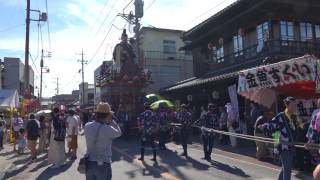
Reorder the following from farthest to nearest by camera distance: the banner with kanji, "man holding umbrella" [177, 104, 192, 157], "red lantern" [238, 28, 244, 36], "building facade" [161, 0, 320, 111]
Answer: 1. "red lantern" [238, 28, 244, 36]
2. "building facade" [161, 0, 320, 111]
3. "man holding umbrella" [177, 104, 192, 157]
4. the banner with kanji

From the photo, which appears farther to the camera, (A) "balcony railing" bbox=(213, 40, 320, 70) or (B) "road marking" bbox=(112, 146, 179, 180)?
(A) "balcony railing" bbox=(213, 40, 320, 70)

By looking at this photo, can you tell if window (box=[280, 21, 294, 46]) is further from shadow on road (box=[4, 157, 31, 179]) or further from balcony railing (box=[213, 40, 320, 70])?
shadow on road (box=[4, 157, 31, 179])

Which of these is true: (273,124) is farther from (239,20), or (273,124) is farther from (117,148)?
(239,20)

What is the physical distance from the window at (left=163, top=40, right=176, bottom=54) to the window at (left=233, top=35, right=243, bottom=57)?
21.5m

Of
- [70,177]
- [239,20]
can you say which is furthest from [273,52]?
[70,177]

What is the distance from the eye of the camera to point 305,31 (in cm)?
2306

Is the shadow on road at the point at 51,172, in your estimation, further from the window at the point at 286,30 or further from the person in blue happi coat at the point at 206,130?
the window at the point at 286,30

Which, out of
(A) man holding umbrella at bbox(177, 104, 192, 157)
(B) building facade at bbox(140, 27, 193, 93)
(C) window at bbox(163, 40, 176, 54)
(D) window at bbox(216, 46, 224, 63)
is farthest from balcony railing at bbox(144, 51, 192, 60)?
(A) man holding umbrella at bbox(177, 104, 192, 157)

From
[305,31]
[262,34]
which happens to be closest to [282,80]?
[262,34]

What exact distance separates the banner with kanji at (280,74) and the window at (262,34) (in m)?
8.18

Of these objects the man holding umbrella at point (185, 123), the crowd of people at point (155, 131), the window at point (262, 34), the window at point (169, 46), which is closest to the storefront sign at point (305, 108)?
the crowd of people at point (155, 131)

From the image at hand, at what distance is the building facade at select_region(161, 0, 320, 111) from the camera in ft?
69.0

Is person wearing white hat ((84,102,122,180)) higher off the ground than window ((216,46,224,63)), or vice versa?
window ((216,46,224,63))

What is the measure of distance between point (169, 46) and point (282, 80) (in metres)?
34.7
